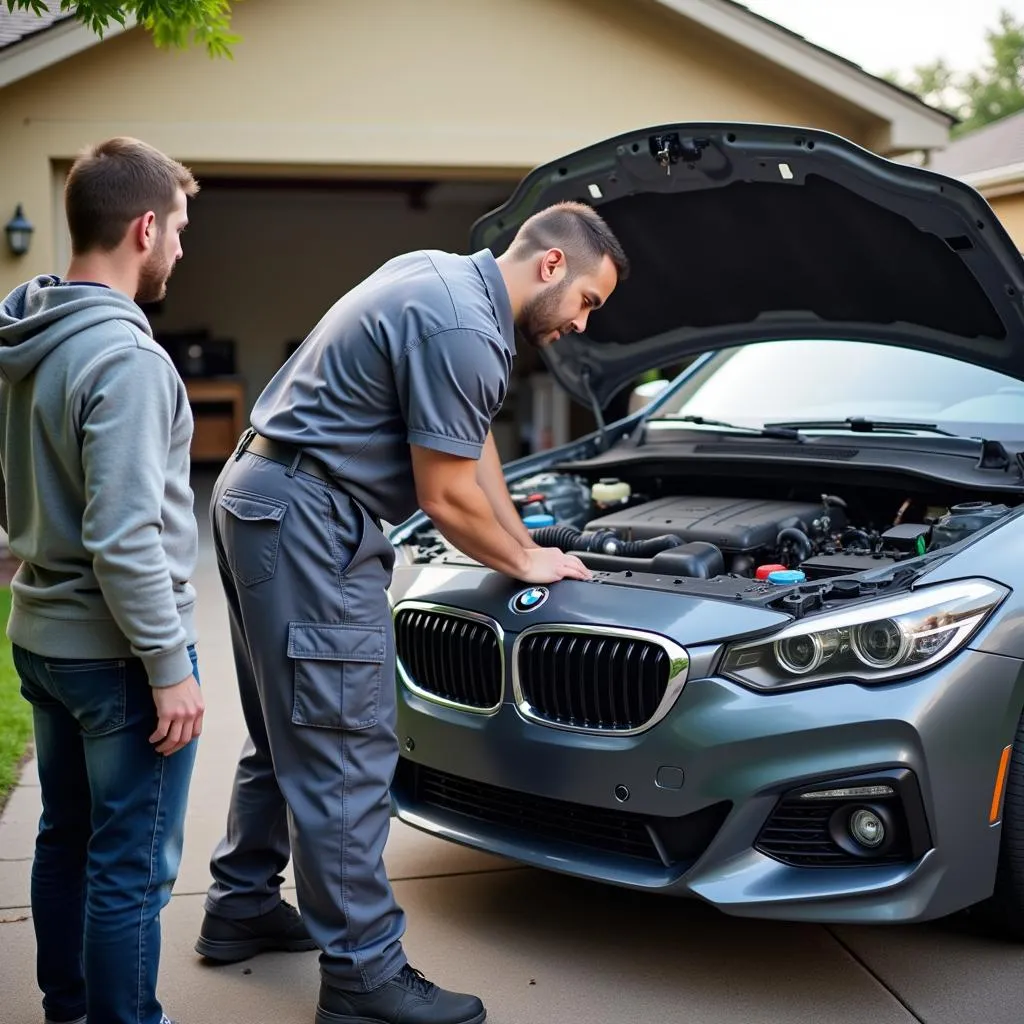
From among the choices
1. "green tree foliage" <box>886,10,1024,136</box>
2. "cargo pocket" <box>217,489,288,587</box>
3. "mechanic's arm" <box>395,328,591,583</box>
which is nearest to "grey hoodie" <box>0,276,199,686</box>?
"cargo pocket" <box>217,489,288,587</box>

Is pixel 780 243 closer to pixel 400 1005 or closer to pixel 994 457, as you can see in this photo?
pixel 994 457

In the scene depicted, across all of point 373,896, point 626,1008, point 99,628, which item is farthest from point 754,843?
point 99,628

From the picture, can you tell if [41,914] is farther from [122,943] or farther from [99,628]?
[99,628]

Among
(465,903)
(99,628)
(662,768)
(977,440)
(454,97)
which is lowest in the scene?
(465,903)

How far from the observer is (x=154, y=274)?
8.50ft

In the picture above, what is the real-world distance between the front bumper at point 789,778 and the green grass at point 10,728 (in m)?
2.34

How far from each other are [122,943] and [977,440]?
2.77 metres

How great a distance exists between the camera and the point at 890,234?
3.70 meters

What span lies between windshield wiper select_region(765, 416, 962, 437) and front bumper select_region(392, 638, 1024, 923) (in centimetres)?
127

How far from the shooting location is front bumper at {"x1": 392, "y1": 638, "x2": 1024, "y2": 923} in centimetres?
280

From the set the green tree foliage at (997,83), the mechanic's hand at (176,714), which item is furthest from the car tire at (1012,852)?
the green tree foliage at (997,83)

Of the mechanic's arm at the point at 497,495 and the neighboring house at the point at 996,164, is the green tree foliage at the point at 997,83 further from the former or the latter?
the mechanic's arm at the point at 497,495

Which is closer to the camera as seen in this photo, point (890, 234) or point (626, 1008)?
point (626, 1008)

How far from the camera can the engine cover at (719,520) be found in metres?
3.69
